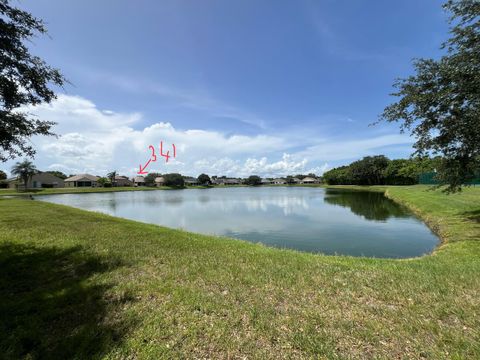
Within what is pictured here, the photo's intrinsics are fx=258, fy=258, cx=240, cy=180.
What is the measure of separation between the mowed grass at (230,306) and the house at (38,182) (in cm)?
8401

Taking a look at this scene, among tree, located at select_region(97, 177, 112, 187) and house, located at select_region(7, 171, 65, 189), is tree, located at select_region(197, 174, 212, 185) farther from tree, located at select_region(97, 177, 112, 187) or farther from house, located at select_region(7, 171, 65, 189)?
house, located at select_region(7, 171, 65, 189)

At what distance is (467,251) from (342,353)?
27.0 ft

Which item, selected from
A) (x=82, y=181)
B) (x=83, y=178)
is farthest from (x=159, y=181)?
(x=82, y=181)

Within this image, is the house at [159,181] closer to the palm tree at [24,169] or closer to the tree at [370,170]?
the palm tree at [24,169]

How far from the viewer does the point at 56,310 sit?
4203 mm

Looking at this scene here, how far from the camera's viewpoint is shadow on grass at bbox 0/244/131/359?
3.30 m

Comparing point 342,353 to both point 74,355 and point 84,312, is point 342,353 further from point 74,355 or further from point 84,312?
point 84,312

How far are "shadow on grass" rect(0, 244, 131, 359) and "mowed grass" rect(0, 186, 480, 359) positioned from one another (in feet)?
0.06

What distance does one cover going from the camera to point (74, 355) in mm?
3127

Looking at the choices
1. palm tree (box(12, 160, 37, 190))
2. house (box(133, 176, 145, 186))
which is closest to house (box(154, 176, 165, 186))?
house (box(133, 176, 145, 186))

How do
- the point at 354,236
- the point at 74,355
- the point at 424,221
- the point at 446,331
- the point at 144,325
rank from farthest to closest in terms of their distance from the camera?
the point at 424,221, the point at 354,236, the point at 144,325, the point at 446,331, the point at 74,355

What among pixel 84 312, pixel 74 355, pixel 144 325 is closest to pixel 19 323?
pixel 84 312

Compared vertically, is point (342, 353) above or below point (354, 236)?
above

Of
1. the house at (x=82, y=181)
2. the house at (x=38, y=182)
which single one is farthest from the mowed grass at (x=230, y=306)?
the house at (x=82, y=181)
